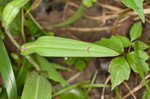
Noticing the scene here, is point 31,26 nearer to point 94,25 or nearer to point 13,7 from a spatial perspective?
point 13,7

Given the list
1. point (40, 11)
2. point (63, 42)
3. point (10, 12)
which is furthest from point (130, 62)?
point (40, 11)

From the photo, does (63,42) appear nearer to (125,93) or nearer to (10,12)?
(10,12)

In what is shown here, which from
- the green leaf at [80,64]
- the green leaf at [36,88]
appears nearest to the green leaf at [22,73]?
the green leaf at [36,88]

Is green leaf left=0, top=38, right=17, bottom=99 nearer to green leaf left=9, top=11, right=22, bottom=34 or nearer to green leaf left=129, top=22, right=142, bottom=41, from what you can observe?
green leaf left=9, top=11, right=22, bottom=34

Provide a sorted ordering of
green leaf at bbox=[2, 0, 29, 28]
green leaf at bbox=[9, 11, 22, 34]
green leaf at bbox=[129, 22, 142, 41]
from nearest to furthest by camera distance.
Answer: green leaf at bbox=[2, 0, 29, 28], green leaf at bbox=[129, 22, 142, 41], green leaf at bbox=[9, 11, 22, 34]

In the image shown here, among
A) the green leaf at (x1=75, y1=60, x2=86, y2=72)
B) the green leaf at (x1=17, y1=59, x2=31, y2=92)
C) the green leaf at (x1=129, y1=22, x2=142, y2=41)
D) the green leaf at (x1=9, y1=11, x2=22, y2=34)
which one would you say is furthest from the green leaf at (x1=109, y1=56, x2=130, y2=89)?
the green leaf at (x1=9, y1=11, x2=22, y2=34)
